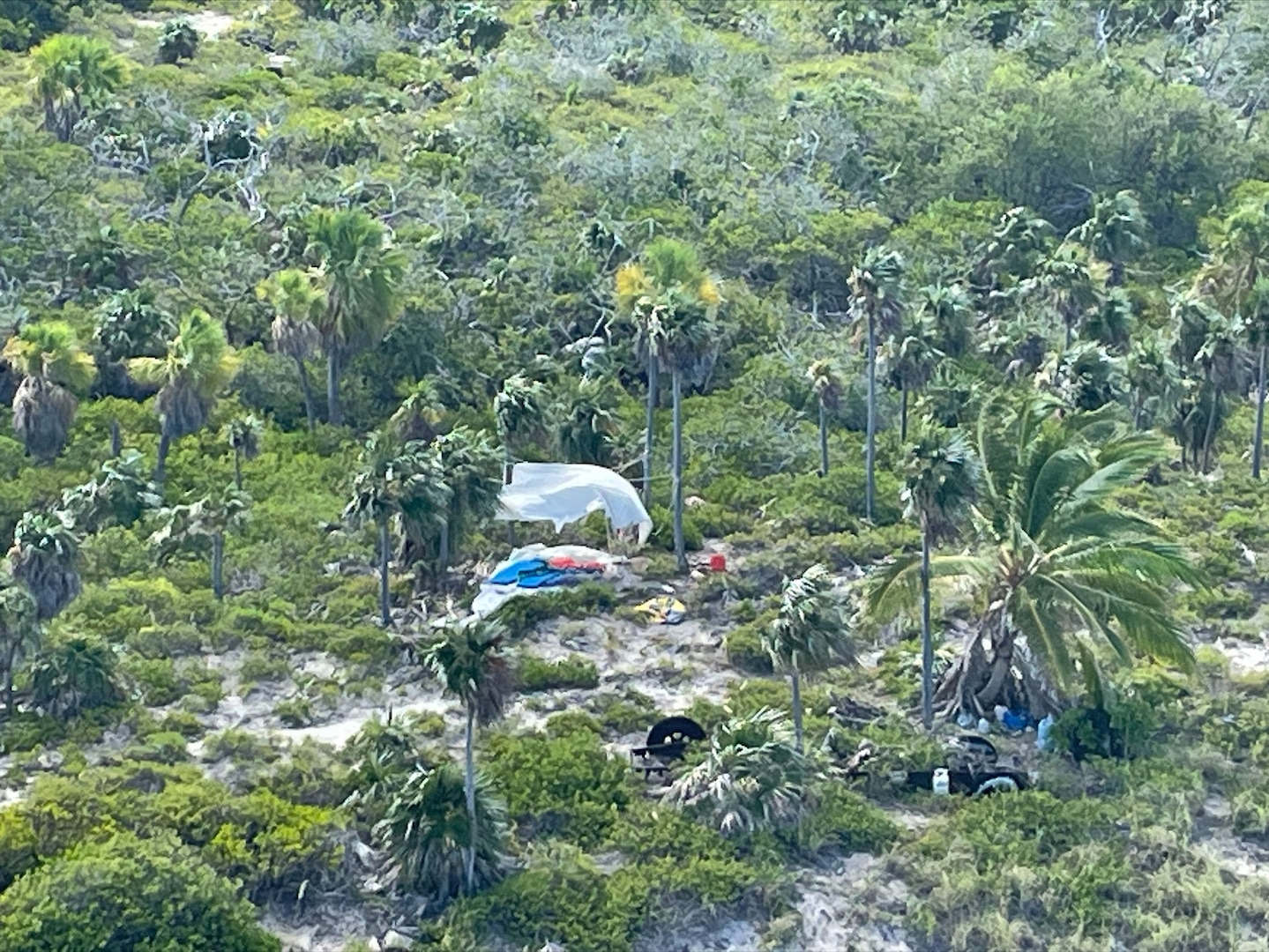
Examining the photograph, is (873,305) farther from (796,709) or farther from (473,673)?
(473,673)

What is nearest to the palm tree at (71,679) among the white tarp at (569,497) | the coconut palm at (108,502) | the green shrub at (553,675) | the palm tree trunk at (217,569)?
the palm tree trunk at (217,569)

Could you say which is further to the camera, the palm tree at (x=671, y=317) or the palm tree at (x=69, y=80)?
the palm tree at (x=69, y=80)

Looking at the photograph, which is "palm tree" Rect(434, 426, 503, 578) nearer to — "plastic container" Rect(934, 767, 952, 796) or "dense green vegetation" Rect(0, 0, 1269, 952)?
"dense green vegetation" Rect(0, 0, 1269, 952)

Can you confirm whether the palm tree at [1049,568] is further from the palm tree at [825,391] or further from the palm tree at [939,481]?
the palm tree at [825,391]

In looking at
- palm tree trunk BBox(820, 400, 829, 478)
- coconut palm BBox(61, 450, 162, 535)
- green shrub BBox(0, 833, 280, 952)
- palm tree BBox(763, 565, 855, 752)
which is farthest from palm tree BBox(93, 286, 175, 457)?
green shrub BBox(0, 833, 280, 952)

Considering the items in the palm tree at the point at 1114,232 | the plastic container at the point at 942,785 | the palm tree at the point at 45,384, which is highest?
the palm tree at the point at 1114,232

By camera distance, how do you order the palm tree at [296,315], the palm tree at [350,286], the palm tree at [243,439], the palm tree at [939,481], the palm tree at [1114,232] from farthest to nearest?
the palm tree at [1114,232] < the palm tree at [350,286] < the palm tree at [296,315] < the palm tree at [243,439] < the palm tree at [939,481]
